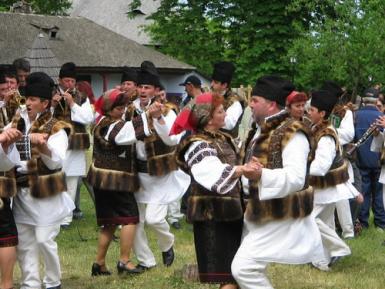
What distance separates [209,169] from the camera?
17.6 feet

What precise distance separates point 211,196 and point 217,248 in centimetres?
39

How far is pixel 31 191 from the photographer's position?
249 inches

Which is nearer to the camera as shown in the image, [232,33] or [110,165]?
[110,165]

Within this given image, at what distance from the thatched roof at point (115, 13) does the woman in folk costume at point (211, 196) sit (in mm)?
51166

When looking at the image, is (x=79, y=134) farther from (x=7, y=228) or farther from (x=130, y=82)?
(x=7, y=228)

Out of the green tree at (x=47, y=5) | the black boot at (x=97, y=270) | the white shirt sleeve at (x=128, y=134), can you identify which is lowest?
the black boot at (x=97, y=270)

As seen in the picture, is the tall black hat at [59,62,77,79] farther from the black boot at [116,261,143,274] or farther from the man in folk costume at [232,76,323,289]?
the man in folk costume at [232,76,323,289]

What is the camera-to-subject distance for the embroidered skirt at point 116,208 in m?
7.42

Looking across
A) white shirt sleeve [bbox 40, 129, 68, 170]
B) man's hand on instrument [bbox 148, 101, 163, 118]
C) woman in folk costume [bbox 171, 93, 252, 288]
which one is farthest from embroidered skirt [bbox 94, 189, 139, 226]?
woman in folk costume [bbox 171, 93, 252, 288]

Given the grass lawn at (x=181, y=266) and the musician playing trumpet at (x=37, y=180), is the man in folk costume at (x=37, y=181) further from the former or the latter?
the grass lawn at (x=181, y=266)

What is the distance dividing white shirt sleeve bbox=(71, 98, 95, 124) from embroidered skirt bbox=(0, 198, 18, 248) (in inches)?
136

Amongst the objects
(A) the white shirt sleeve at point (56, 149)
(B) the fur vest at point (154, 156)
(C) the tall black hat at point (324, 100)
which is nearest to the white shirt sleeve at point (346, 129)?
(C) the tall black hat at point (324, 100)

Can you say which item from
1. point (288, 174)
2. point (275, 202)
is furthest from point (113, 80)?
point (288, 174)

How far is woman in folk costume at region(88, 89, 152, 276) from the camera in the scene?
290 inches
